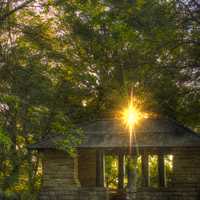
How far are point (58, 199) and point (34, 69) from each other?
6954 mm

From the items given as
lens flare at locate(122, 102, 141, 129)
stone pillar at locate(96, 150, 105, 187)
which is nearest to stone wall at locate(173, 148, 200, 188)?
lens flare at locate(122, 102, 141, 129)

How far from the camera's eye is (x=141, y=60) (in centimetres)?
1741

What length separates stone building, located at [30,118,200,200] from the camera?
19125mm

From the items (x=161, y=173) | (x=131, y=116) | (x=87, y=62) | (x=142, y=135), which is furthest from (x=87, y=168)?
(x=87, y=62)

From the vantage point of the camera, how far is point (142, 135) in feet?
66.0

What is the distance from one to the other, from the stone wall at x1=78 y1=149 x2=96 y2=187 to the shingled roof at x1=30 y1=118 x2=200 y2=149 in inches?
91.8

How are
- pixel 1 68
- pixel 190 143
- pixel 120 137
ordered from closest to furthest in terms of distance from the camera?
pixel 1 68 < pixel 190 143 < pixel 120 137

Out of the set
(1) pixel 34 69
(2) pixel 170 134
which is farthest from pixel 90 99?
(1) pixel 34 69

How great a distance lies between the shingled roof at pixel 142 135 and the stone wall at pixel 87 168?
2331 mm

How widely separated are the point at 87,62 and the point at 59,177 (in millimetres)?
6114

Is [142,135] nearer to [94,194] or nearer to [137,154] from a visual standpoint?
[137,154]

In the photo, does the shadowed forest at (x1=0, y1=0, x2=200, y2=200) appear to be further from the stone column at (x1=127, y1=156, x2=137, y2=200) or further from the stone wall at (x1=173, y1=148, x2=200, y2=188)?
the stone column at (x1=127, y1=156, x2=137, y2=200)

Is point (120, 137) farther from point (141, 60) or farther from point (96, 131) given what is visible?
point (141, 60)

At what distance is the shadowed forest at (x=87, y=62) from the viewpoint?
13852 mm
